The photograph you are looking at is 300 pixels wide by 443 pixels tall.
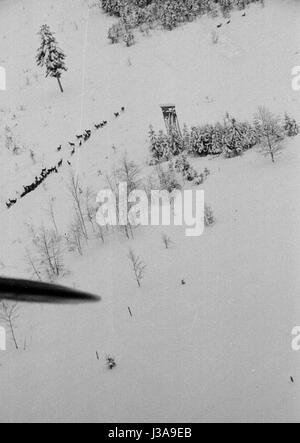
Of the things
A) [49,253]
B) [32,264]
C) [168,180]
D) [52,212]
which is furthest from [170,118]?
[32,264]

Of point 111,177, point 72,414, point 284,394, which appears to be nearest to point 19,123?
point 111,177

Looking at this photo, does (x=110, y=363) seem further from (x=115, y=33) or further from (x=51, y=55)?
Result: (x=115, y=33)

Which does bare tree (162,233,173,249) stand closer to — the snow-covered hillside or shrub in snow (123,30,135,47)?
the snow-covered hillside

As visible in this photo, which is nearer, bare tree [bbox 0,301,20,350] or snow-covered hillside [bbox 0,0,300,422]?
snow-covered hillside [bbox 0,0,300,422]

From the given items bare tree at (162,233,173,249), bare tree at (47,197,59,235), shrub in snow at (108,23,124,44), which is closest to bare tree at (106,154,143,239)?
bare tree at (162,233,173,249)

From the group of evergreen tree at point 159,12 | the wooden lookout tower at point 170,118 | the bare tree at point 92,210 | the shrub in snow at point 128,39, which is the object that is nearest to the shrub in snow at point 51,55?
the shrub in snow at point 128,39
